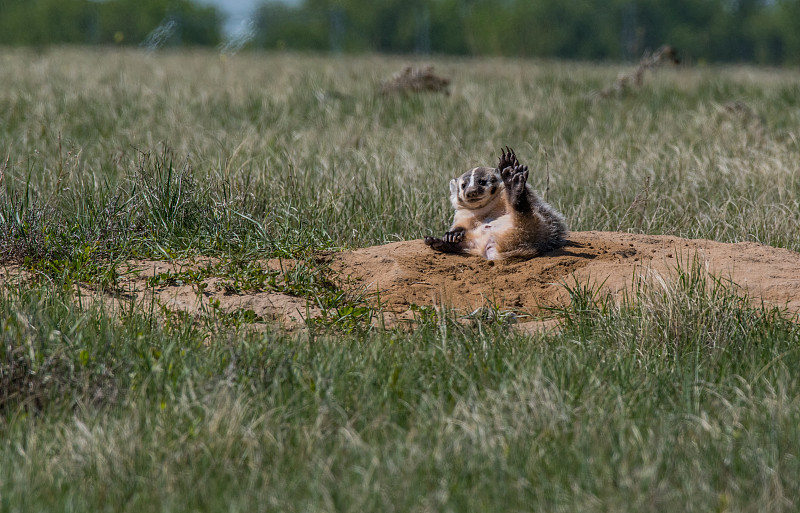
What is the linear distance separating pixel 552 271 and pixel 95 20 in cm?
5064

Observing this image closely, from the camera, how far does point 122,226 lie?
5.73m

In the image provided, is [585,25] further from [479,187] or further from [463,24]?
[479,187]

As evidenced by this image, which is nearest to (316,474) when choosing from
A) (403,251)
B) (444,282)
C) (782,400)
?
(782,400)

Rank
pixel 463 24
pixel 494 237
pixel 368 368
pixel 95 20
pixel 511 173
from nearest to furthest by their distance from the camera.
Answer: pixel 368 368 < pixel 511 173 < pixel 494 237 < pixel 95 20 < pixel 463 24

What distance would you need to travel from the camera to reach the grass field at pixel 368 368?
9.75 ft

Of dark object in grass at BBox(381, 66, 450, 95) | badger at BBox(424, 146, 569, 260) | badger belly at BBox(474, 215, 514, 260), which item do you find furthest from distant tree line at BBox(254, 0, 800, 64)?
badger belly at BBox(474, 215, 514, 260)

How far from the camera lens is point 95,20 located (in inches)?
1976

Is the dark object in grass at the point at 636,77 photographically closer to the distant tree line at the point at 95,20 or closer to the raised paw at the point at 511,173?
the raised paw at the point at 511,173

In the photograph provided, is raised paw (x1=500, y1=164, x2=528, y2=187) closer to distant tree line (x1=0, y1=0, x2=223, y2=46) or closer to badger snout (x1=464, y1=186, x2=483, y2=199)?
badger snout (x1=464, y1=186, x2=483, y2=199)

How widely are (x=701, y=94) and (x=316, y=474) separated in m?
10.7

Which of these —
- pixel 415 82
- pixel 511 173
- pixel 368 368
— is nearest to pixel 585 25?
pixel 415 82

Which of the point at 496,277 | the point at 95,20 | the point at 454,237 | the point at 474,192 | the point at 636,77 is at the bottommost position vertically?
the point at 496,277

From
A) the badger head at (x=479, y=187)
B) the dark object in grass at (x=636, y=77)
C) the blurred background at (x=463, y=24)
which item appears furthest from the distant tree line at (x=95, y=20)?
the badger head at (x=479, y=187)

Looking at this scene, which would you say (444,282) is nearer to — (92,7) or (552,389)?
(552,389)
